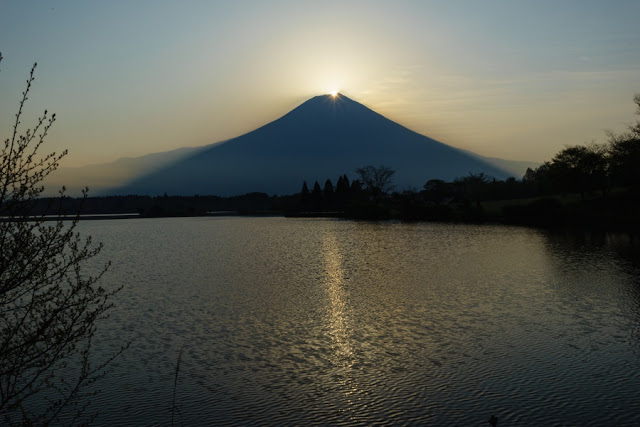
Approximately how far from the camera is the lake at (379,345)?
33.7 feet

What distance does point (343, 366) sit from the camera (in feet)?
42.0

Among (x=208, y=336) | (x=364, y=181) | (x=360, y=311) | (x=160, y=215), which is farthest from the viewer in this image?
(x=160, y=215)

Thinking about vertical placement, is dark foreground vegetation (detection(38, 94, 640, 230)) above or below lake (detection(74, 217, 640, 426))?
above

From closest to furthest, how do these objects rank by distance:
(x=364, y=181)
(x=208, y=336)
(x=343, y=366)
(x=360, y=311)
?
(x=343, y=366) → (x=208, y=336) → (x=360, y=311) → (x=364, y=181)

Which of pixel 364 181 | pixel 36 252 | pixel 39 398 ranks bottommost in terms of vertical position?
pixel 39 398

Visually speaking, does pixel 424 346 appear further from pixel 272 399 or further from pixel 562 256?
pixel 562 256

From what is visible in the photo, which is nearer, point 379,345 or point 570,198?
point 379,345

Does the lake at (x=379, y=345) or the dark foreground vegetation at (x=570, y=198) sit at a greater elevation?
the dark foreground vegetation at (x=570, y=198)

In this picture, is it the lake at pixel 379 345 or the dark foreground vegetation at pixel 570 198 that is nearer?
the lake at pixel 379 345

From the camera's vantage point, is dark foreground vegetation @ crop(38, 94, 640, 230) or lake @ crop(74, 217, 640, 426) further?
dark foreground vegetation @ crop(38, 94, 640, 230)

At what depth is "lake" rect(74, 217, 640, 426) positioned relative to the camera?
1028 centimetres

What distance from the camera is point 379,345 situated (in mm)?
14578

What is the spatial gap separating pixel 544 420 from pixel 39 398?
399 inches

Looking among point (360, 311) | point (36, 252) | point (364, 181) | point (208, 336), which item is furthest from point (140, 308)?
point (364, 181)
